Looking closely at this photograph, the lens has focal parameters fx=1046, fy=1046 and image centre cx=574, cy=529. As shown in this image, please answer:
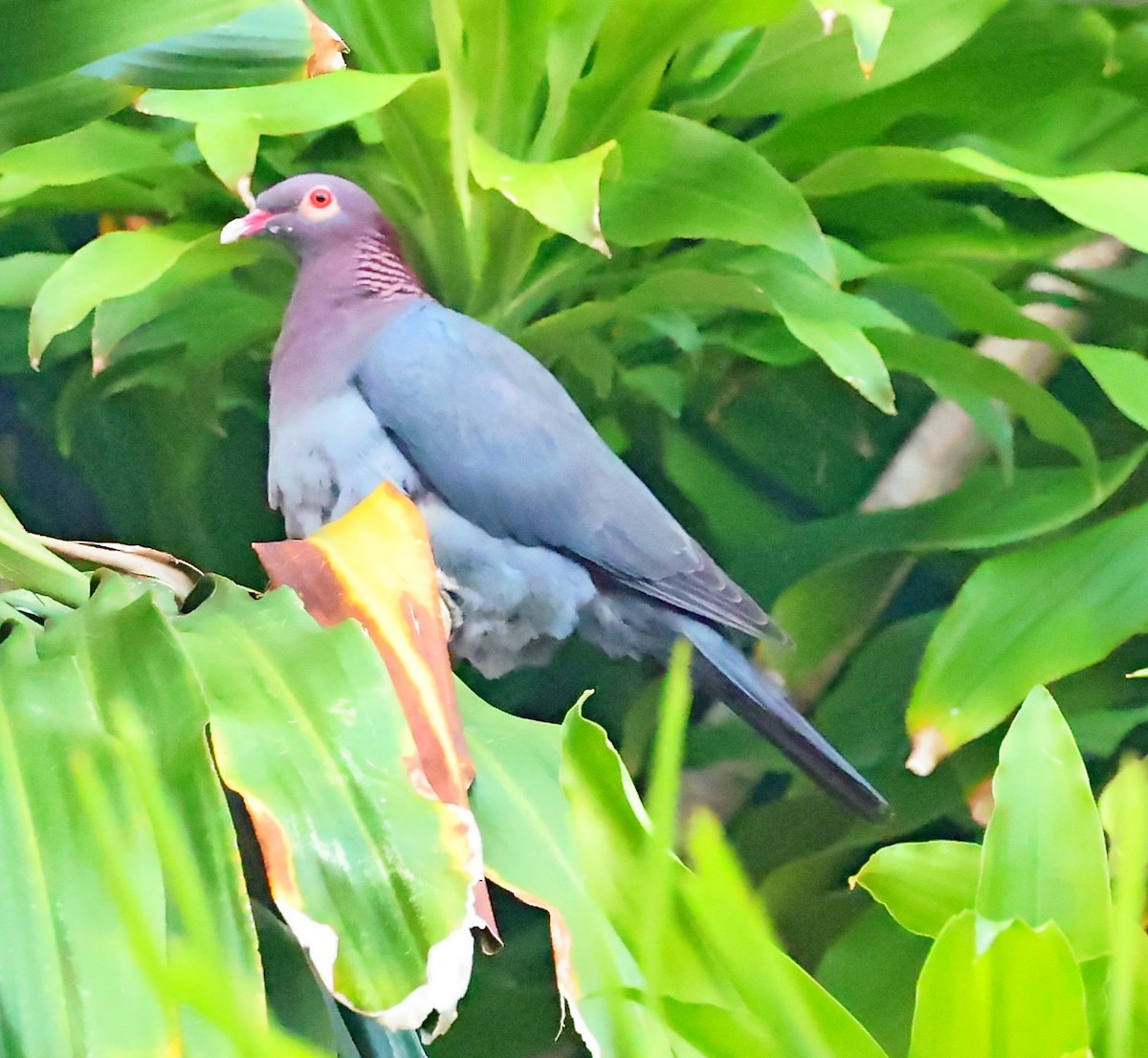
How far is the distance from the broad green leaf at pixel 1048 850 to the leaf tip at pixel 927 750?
33 centimetres

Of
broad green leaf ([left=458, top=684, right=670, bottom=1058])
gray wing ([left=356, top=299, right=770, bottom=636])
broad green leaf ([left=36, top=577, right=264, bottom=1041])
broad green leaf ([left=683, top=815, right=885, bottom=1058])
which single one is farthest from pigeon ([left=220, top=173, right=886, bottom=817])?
broad green leaf ([left=683, top=815, right=885, bottom=1058])

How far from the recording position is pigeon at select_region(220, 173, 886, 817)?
77 cm

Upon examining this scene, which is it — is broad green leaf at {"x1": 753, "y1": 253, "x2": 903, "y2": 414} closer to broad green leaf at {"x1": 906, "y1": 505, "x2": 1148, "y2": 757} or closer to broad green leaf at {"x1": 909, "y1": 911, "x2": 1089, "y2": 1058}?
broad green leaf at {"x1": 906, "y1": 505, "x2": 1148, "y2": 757}

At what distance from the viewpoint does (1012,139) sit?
33.6 inches

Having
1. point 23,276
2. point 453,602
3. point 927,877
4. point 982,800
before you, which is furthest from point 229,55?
point 982,800

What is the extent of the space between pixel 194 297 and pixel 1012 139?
0.68 metres

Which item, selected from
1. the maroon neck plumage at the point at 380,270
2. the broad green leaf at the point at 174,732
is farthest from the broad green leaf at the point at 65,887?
the maroon neck plumage at the point at 380,270

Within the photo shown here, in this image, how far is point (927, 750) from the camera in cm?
72

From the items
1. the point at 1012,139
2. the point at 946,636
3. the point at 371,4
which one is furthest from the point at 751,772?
the point at 371,4

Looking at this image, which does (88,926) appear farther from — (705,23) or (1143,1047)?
(705,23)

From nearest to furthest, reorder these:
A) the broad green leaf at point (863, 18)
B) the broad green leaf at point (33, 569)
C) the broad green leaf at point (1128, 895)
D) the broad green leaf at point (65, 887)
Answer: the broad green leaf at point (1128, 895), the broad green leaf at point (65, 887), the broad green leaf at point (33, 569), the broad green leaf at point (863, 18)

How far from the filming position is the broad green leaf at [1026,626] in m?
0.73

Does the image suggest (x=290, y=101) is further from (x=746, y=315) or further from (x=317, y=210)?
(x=746, y=315)

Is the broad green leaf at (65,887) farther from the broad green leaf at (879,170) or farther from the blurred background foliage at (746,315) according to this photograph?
the broad green leaf at (879,170)
